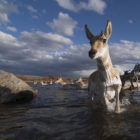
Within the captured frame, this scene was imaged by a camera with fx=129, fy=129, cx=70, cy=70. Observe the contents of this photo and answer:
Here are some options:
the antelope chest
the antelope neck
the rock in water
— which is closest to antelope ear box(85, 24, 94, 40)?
the antelope neck

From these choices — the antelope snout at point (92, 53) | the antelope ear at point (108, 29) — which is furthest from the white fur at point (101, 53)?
the antelope ear at point (108, 29)

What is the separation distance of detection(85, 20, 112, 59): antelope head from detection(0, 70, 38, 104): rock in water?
7367mm

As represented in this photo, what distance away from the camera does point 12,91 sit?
10.1 m

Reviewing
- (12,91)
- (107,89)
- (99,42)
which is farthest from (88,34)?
(12,91)

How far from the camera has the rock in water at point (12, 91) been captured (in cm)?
973

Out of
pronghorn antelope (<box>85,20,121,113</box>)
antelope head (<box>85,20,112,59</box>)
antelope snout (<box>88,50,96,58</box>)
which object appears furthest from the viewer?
pronghorn antelope (<box>85,20,121,113</box>)

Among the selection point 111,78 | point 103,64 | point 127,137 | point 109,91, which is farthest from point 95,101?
point 127,137

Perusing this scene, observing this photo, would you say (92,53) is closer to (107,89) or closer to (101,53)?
(101,53)

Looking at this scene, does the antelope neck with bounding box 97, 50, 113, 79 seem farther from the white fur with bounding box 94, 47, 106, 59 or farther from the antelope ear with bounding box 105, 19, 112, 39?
the antelope ear with bounding box 105, 19, 112, 39

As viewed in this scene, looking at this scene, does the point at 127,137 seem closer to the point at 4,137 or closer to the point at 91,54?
the point at 91,54

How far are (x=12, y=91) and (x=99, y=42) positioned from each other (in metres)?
7.93

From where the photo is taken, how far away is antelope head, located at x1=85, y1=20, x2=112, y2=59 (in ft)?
16.4

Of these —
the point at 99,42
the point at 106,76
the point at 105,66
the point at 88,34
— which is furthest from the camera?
the point at 88,34

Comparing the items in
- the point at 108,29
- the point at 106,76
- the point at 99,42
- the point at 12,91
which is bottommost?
the point at 12,91
